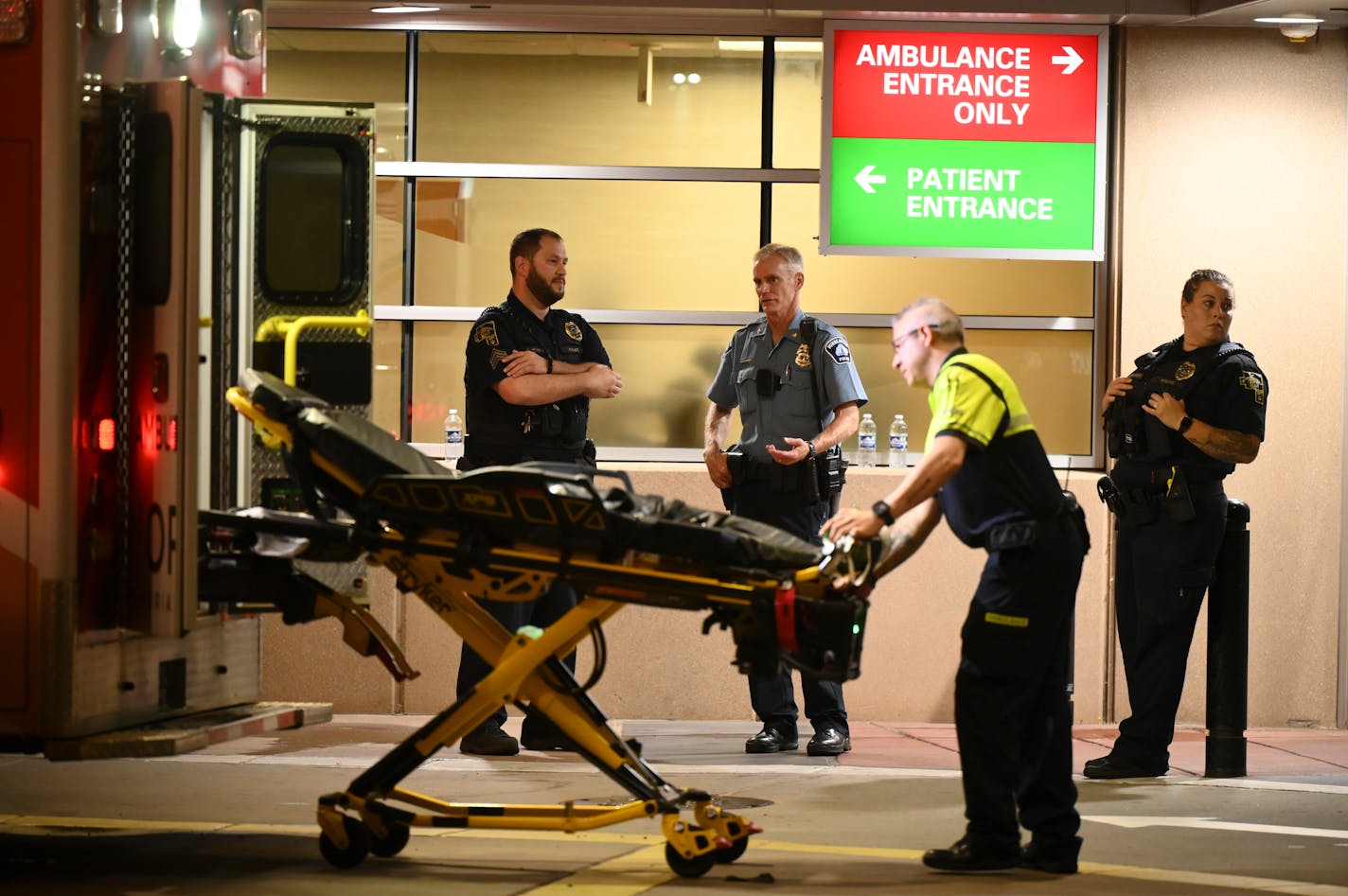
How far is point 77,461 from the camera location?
230 inches

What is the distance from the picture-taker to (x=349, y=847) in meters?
5.76

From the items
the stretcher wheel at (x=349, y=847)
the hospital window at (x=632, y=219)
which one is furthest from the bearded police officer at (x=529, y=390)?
the stretcher wheel at (x=349, y=847)

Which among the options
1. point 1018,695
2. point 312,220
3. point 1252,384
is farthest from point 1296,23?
point 312,220

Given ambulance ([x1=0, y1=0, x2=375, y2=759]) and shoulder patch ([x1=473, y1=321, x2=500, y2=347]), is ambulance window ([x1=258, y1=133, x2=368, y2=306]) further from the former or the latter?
shoulder patch ([x1=473, y1=321, x2=500, y2=347])

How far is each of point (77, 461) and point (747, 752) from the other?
350cm

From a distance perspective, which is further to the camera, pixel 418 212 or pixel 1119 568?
pixel 418 212

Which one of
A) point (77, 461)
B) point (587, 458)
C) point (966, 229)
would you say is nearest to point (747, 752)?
point (587, 458)

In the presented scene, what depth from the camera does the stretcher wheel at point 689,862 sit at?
5.59 m

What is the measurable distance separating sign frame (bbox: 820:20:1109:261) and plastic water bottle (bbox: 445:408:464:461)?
2.02 m

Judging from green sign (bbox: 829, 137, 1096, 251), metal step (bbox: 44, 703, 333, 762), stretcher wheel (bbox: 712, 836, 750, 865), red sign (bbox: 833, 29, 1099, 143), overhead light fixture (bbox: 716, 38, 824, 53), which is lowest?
stretcher wheel (bbox: 712, 836, 750, 865)

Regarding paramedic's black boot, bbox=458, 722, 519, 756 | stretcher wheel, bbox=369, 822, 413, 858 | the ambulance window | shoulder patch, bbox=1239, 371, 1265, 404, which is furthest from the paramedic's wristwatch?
paramedic's black boot, bbox=458, 722, 519, 756

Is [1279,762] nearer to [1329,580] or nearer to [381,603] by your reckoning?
[1329,580]

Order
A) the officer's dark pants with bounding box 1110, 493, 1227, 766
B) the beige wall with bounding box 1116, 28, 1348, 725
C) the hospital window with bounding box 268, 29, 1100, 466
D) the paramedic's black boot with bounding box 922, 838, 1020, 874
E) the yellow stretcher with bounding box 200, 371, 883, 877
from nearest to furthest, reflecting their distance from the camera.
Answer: the yellow stretcher with bounding box 200, 371, 883, 877 < the paramedic's black boot with bounding box 922, 838, 1020, 874 < the officer's dark pants with bounding box 1110, 493, 1227, 766 < the beige wall with bounding box 1116, 28, 1348, 725 < the hospital window with bounding box 268, 29, 1100, 466

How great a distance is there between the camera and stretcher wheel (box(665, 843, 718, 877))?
559cm
